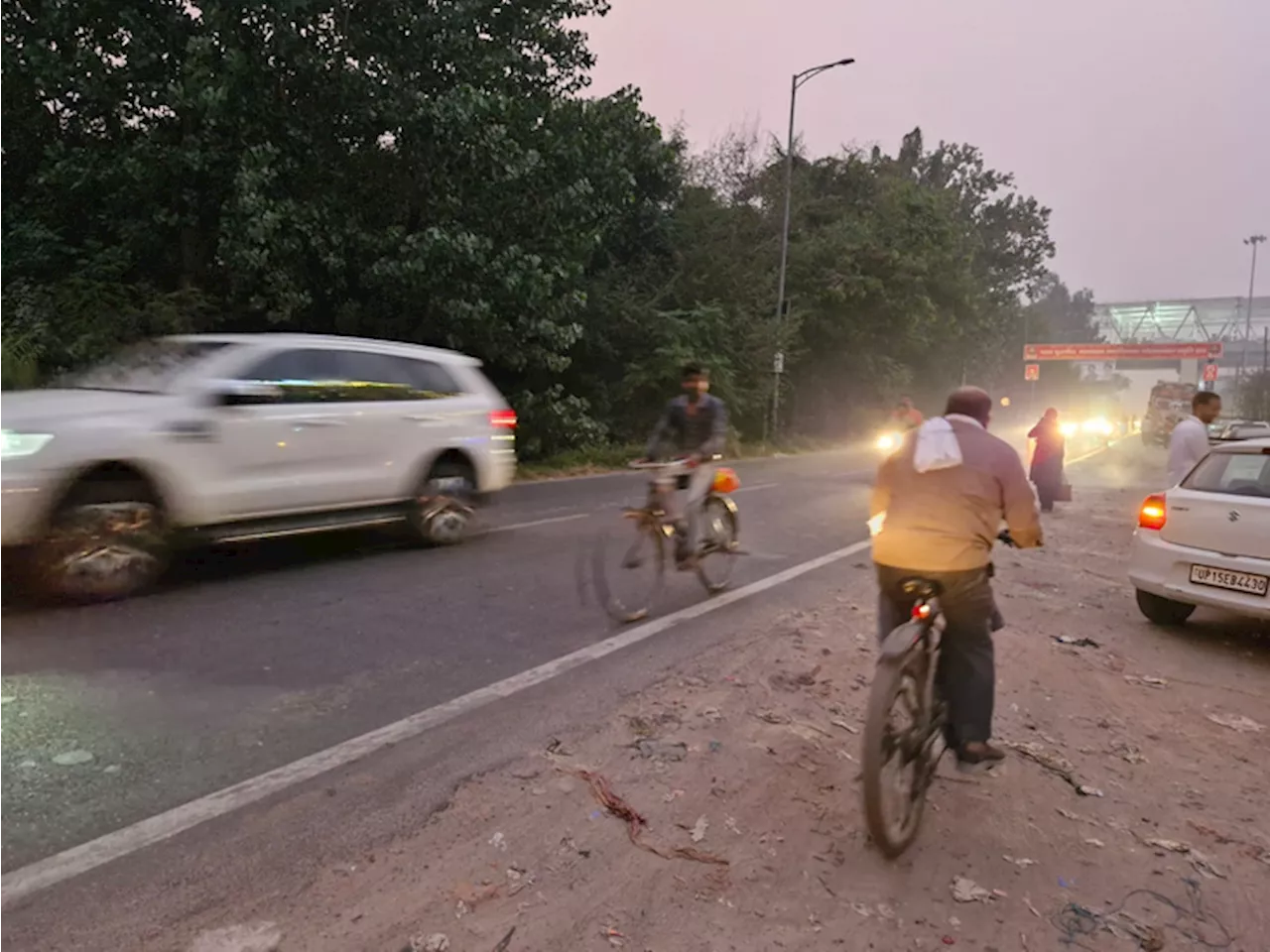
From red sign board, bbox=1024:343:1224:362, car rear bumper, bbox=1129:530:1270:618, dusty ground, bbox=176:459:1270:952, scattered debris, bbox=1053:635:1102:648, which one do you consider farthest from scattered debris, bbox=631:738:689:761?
red sign board, bbox=1024:343:1224:362

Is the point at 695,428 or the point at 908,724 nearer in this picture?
the point at 908,724

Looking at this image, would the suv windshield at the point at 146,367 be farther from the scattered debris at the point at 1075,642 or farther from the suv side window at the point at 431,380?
the scattered debris at the point at 1075,642

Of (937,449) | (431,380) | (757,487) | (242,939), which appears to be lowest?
(757,487)

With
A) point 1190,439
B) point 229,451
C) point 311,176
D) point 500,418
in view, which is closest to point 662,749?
point 229,451

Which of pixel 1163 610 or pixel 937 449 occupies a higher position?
pixel 937 449

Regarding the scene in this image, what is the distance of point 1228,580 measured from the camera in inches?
254

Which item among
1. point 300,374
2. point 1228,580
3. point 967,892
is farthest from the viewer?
point 300,374

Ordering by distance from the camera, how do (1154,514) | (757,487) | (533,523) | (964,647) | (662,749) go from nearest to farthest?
(964,647) < (662,749) < (1154,514) < (533,523) < (757,487)

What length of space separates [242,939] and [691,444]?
5.32m

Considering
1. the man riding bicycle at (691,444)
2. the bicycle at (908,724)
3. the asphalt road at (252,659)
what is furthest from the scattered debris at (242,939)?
the man riding bicycle at (691,444)

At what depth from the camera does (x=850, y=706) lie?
5121mm

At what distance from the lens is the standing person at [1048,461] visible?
1449 centimetres

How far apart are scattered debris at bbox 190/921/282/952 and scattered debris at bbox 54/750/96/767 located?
159 cm

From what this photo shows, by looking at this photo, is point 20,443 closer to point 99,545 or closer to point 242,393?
point 99,545
